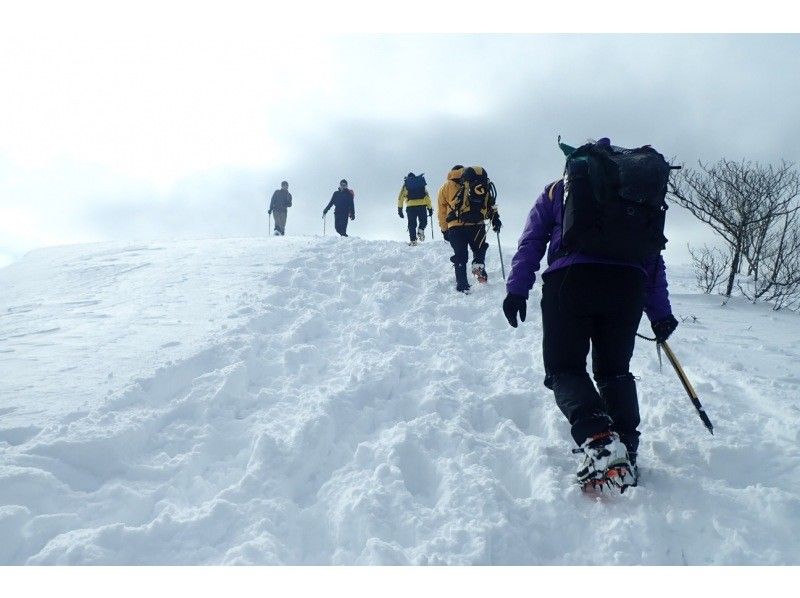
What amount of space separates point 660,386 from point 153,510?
3.91 m

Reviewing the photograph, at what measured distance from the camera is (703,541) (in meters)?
2.72

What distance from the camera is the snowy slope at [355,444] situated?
2.79 meters

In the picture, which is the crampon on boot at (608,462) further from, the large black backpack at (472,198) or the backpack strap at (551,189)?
the large black backpack at (472,198)

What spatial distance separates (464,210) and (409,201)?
5166mm

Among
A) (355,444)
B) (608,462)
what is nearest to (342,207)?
(355,444)

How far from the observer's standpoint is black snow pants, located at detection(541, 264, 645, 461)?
302 cm

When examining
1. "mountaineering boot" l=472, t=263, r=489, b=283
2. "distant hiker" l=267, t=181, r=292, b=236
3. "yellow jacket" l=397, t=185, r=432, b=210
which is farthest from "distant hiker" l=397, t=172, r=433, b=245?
"distant hiker" l=267, t=181, r=292, b=236

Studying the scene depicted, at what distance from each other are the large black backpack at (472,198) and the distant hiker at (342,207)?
7552 millimetres

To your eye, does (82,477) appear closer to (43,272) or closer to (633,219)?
(633,219)

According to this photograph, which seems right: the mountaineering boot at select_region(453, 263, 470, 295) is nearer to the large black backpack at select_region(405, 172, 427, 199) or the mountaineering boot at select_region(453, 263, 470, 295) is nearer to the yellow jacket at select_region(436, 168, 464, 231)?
the yellow jacket at select_region(436, 168, 464, 231)

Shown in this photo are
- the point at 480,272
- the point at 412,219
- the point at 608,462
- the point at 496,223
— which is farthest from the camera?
the point at 412,219

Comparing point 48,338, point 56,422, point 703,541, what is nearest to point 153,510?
point 56,422

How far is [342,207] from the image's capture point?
15031 mm

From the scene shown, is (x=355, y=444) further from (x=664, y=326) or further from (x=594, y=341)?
(x=664, y=326)
